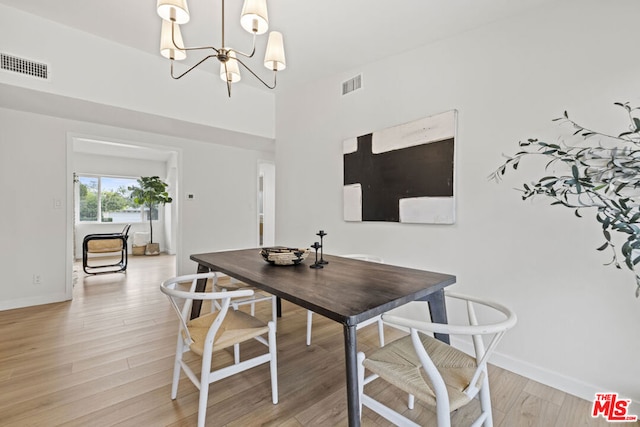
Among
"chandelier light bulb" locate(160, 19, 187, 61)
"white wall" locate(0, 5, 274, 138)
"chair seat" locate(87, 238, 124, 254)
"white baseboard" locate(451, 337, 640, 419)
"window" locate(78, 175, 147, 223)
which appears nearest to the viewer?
"white baseboard" locate(451, 337, 640, 419)

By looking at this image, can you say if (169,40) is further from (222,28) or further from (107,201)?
(107,201)

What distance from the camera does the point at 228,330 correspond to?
5.33 feet

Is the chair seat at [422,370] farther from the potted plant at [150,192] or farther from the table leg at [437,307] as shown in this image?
the potted plant at [150,192]

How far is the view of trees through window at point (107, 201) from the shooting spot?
7.06 metres

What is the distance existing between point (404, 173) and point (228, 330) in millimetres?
1969

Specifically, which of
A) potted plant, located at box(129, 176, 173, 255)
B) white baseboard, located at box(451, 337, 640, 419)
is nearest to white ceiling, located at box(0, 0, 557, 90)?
white baseboard, located at box(451, 337, 640, 419)

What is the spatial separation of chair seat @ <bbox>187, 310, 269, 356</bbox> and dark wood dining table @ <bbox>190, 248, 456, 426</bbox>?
27cm

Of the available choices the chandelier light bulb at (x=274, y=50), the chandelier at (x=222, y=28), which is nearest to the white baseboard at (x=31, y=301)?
the chandelier at (x=222, y=28)

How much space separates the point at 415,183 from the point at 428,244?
557 millimetres

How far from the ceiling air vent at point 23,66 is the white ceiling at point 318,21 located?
1.34 feet

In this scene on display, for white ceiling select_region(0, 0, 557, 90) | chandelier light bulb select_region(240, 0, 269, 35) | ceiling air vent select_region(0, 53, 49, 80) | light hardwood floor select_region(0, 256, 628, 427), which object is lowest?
light hardwood floor select_region(0, 256, 628, 427)

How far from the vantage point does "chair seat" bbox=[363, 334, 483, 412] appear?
43.3 inches

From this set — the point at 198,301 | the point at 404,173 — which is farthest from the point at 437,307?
the point at 198,301

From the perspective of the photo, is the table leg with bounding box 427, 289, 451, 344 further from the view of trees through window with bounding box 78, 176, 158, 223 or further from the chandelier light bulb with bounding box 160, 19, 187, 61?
the view of trees through window with bounding box 78, 176, 158, 223
